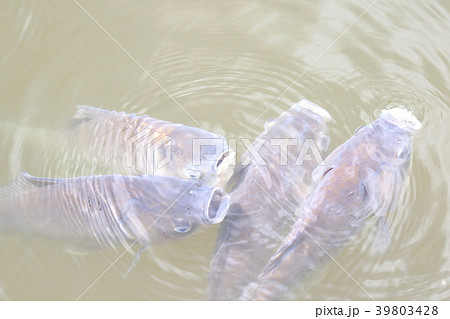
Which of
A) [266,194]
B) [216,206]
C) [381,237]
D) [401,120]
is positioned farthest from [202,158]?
[401,120]

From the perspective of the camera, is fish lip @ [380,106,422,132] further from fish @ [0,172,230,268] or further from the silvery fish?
fish @ [0,172,230,268]

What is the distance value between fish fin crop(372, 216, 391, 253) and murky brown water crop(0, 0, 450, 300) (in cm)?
6

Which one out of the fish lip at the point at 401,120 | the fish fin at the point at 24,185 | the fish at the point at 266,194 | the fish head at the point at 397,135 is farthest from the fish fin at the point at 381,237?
the fish fin at the point at 24,185

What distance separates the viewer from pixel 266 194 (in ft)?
13.9

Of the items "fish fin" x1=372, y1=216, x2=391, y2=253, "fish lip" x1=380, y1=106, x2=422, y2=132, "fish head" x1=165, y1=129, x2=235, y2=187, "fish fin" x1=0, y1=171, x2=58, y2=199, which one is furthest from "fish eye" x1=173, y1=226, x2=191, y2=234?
"fish lip" x1=380, y1=106, x2=422, y2=132

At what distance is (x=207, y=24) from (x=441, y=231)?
3.42 metres

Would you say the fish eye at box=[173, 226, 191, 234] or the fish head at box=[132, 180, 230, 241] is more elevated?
the fish head at box=[132, 180, 230, 241]

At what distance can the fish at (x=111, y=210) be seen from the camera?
13.4 ft

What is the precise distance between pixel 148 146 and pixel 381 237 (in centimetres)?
224

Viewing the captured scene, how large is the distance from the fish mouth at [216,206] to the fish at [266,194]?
0.44 ft

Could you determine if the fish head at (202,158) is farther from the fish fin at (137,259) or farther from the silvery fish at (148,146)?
the fish fin at (137,259)

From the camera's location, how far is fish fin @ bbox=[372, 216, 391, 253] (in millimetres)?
4359

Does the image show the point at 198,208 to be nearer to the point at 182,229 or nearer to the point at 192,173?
the point at 182,229

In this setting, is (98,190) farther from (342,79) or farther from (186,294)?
(342,79)
